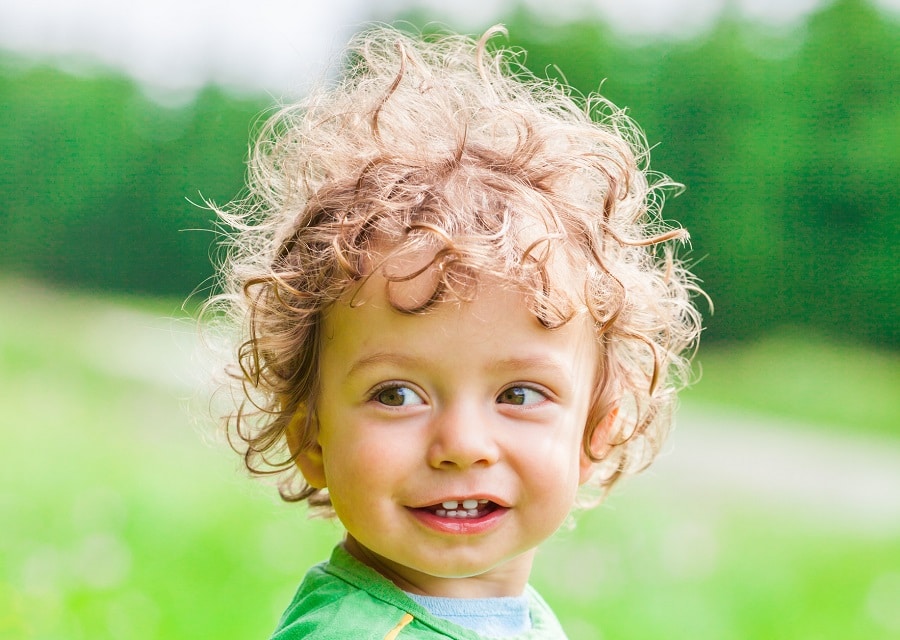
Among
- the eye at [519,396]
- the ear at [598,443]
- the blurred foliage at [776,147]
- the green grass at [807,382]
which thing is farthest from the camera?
the blurred foliage at [776,147]

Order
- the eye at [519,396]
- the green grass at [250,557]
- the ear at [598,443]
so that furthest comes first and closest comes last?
1. the green grass at [250,557]
2. the ear at [598,443]
3. the eye at [519,396]

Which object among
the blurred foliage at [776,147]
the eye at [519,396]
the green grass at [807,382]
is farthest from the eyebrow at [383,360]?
the blurred foliage at [776,147]

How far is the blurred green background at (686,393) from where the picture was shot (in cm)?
475

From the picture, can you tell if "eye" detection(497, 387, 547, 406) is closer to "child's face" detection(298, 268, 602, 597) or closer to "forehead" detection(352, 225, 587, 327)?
"child's face" detection(298, 268, 602, 597)

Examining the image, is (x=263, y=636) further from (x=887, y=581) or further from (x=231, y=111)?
(x=231, y=111)

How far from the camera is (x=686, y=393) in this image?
10789mm

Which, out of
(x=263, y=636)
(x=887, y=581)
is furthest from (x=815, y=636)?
(x=263, y=636)

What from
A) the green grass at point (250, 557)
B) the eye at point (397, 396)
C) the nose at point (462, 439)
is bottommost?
the green grass at point (250, 557)

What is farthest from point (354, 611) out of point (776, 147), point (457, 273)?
point (776, 147)

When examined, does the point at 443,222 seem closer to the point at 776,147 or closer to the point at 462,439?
the point at 462,439

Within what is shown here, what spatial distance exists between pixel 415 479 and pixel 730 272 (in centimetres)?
1078

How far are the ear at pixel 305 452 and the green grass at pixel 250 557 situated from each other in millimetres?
411

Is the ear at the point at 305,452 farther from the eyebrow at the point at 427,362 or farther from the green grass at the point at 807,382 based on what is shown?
the green grass at the point at 807,382

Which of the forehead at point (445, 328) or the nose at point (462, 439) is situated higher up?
the forehead at point (445, 328)
